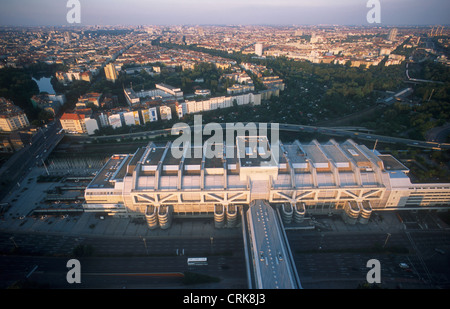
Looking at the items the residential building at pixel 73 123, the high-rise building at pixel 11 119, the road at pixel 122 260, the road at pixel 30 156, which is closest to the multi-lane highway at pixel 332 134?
the residential building at pixel 73 123

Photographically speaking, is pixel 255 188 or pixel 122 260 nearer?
pixel 122 260

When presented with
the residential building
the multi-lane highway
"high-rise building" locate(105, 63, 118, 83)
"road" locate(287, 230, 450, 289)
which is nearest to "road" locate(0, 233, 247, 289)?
"road" locate(287, 230, 450, 289)

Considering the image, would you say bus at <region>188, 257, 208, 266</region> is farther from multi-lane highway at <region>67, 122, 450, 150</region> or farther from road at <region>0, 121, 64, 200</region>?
multi-lane highway at <region>67, 122, 450, 150</region>

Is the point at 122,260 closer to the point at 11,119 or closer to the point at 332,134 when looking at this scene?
the point at 332,134

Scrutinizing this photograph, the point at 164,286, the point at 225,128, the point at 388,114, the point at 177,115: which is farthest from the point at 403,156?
the point at 177,115

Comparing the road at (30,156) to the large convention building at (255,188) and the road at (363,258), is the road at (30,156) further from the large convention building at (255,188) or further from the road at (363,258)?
the road at (363,258)

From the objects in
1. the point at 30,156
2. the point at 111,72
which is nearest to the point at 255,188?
the point at 30,156
